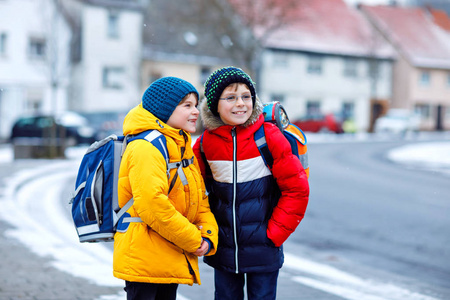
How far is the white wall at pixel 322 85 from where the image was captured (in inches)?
1660

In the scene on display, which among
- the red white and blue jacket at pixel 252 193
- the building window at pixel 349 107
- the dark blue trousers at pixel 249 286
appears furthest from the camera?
the building window at pixel 349 107

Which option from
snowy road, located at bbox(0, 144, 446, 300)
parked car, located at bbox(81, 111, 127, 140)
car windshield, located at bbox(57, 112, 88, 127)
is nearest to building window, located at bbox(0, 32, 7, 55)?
parked car, located at bbox(81, 111, 127, 140)

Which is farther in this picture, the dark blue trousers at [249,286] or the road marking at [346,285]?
the road marking at [346,285]

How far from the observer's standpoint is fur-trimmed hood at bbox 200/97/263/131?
323cm

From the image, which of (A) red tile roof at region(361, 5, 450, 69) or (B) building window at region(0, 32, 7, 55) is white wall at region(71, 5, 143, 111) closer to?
(B) building window at region(0, 32, 7, 55)

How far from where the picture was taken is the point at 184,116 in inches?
121

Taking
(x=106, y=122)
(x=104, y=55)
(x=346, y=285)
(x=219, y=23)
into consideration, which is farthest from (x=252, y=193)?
(x=219, y=23)

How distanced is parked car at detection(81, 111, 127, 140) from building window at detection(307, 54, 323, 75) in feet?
59.9

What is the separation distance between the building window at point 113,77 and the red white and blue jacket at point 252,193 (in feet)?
112

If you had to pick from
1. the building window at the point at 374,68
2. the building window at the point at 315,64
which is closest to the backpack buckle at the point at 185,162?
the building window at the point at 315,64

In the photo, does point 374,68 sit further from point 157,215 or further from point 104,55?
point 157,215

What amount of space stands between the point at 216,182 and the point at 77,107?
3390 centimetres

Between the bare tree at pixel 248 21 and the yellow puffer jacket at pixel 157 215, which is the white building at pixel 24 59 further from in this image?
the yellow puffer jacket at pixel 157 215

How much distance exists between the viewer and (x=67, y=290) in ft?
16.4
